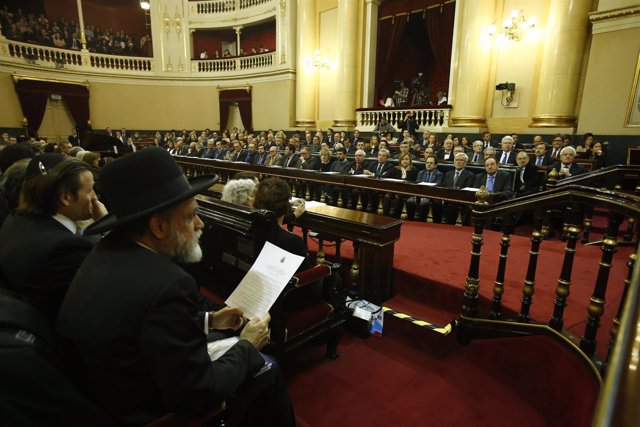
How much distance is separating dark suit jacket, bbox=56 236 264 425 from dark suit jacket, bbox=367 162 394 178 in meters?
5.22

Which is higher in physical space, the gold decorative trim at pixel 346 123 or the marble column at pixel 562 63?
the marble column at pixel 562 63

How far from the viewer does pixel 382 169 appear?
633cm

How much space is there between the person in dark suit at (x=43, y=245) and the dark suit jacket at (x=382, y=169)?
485 centimetres

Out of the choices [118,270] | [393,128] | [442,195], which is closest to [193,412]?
[118,270]

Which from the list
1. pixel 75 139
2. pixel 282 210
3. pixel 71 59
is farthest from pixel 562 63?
pixel 71 59

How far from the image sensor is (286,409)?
1492 millimetres

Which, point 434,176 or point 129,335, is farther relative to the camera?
point 434,176

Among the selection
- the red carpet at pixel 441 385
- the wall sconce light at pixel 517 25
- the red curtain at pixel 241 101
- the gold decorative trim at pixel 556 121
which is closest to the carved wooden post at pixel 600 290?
the red carpet at pixel 441 385

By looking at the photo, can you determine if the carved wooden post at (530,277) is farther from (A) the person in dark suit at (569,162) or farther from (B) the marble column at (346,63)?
(B) the marble column at (346,63)

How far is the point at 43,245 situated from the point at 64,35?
1756cm

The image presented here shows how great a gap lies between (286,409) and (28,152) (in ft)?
11.7

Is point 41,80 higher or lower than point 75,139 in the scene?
higher

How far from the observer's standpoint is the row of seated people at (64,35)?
13211 mm

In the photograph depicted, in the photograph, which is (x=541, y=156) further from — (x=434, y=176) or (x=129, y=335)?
(x=129, y=335)
